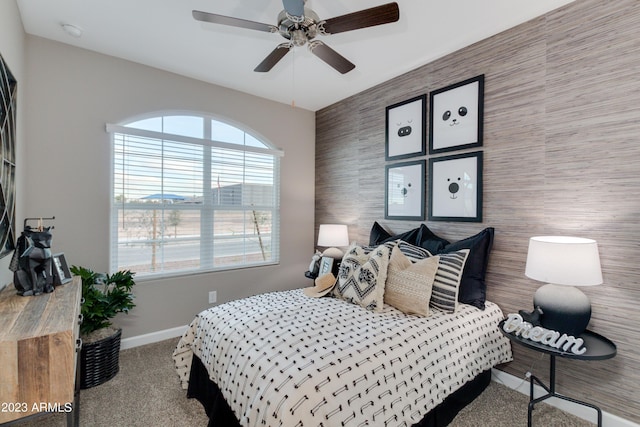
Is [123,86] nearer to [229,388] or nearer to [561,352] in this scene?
[229,388]

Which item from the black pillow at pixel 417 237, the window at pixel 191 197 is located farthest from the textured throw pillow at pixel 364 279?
the window at pixel 191 197

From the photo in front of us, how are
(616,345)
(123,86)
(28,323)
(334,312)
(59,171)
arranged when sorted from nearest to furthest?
1. (28,323)
2. (616,345)
3. (334,312)
4. (59,171)
5. (123,86)

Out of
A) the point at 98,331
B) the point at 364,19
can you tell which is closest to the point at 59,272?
the point at 98,331

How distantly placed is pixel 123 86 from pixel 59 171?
38.3 inches

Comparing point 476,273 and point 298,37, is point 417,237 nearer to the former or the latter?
point 476,273

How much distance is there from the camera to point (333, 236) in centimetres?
348

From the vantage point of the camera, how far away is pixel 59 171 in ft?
8.19

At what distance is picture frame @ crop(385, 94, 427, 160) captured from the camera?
111 inches

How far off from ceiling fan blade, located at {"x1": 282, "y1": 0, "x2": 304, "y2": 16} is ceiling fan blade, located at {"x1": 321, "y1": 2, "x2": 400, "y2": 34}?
0.18 metres

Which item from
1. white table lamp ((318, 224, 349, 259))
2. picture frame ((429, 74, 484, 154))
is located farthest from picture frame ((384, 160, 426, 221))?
white table lamp ((318, 224, 349, 259))

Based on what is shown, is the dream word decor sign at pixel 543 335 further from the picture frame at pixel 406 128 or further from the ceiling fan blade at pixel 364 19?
the ceiling fan blade at pixel 364 19

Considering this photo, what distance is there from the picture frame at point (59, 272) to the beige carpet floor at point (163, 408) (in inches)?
33.4

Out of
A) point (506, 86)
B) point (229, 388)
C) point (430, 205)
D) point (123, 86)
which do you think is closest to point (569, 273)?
point (430, 205)

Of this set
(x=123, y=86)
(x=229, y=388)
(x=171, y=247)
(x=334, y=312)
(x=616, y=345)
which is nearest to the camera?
(x=229, y=388)
